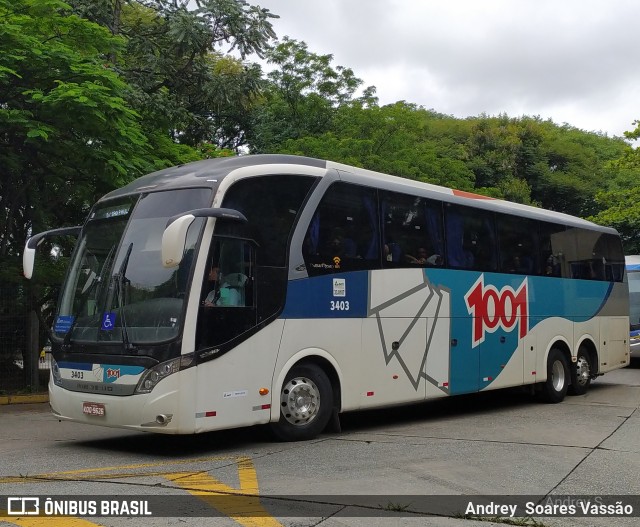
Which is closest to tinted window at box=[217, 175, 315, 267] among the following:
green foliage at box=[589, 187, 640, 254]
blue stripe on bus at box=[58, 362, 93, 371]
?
blue stripe on bus at box=[58, 362, 93, 371]

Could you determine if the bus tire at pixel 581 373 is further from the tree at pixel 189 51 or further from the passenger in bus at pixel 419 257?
the tree at pixel 189 51

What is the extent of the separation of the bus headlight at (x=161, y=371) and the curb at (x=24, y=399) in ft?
30.1

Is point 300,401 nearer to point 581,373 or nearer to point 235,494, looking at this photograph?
point 235,494

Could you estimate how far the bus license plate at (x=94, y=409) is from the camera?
8.98 metres

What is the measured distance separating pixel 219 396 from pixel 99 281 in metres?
1.99

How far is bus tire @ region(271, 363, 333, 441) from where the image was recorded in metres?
9.83

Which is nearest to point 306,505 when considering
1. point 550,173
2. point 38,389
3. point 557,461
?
point 557,461

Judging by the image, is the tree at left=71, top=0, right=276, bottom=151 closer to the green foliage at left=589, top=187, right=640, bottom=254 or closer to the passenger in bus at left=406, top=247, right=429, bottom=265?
the passenger in bus at left=406, top=247, right=429, bottom=265

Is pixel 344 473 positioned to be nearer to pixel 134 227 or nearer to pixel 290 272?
pixel 290 272

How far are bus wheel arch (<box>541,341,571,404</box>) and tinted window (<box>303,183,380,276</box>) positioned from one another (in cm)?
582

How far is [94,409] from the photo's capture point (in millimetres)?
9070

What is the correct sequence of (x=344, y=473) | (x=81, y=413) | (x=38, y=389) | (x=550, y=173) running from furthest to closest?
(x=550, y=173), (x=38, y=389), (x=81, y=413), (x=344, y=473)

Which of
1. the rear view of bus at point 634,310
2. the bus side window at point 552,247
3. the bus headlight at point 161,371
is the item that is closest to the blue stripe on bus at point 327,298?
the bus headlight at point 161,371

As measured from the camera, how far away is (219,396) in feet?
29.4
